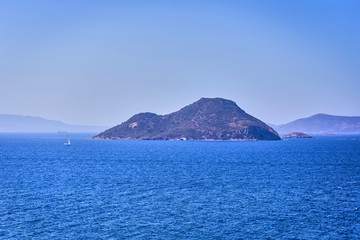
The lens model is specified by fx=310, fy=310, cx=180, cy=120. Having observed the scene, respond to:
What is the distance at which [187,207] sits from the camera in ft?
182

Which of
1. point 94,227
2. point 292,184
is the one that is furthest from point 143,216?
point 292,184

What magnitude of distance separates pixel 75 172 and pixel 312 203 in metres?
72.0

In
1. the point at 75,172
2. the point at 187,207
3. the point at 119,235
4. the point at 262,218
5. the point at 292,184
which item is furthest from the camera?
the point at 75,172

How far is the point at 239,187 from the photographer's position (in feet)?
244

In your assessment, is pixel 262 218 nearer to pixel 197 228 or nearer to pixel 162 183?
pixel 197 228

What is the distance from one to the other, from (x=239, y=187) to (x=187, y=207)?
75.6ft

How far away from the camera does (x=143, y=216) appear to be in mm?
50094

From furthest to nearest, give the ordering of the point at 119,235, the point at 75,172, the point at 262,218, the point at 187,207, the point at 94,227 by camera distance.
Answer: the point at 75,172 → the point at 187,207 → the point at 262,218 → the point at 94,227 → the point at 119,235

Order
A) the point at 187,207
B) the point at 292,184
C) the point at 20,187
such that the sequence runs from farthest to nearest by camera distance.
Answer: the point at 292,184 < the point at 20,187 < the point at 187,207

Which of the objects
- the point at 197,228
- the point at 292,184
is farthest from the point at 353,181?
the point at 197,228

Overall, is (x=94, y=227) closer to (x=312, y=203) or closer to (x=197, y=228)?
(x=197, y=228)

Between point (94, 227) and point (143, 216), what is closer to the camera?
point (94, 227)

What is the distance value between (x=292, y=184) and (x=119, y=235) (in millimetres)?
52525

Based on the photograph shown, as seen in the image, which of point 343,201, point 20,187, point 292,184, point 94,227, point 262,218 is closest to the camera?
point 94,227
